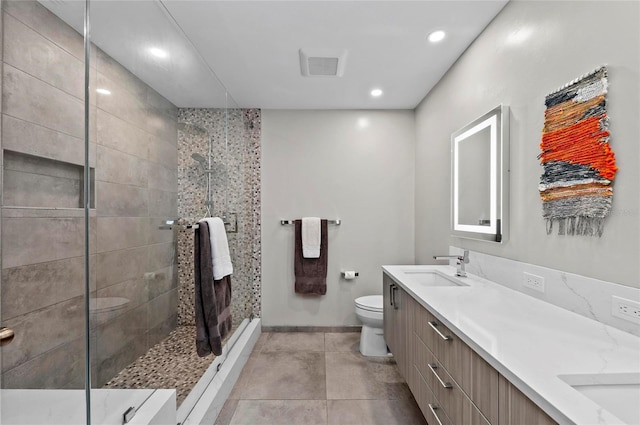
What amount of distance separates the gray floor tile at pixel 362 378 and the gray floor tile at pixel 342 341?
0.12m

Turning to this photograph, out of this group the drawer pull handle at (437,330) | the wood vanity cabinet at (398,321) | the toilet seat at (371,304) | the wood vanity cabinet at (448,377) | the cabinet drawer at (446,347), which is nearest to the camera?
the wood vanity cabinet at (448,377)

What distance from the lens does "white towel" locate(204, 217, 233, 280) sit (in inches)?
74.7

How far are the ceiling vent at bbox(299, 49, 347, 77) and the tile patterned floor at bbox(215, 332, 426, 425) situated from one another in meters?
2.35

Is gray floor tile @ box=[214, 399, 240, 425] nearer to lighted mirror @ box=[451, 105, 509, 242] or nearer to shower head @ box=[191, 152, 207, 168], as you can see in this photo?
shower head @ box=[191, 152, 207, 168]

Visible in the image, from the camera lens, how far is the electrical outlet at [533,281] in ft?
4.37

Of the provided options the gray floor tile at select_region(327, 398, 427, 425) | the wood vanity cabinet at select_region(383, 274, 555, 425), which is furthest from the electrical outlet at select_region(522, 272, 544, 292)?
the gray floor tile at select_region(327, 398, 427, 425)

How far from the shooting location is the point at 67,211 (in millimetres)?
1334

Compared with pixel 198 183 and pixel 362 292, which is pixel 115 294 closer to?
pixel 198 183

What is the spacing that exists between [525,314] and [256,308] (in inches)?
99.3

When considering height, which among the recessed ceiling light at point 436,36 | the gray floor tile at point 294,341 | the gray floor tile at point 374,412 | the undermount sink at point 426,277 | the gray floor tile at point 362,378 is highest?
the recessed ceiling light at point 436,36

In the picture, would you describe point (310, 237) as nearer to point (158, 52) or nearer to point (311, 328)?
point (311, 328)

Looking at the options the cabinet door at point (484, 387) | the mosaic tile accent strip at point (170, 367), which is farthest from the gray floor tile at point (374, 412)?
the cabinet door at point (484, 387)

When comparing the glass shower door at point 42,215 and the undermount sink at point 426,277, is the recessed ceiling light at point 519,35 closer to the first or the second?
the undermount sink at point 426,277

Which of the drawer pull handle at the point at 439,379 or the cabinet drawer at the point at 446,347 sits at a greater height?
the cabinet drawer at the point at 446,347
